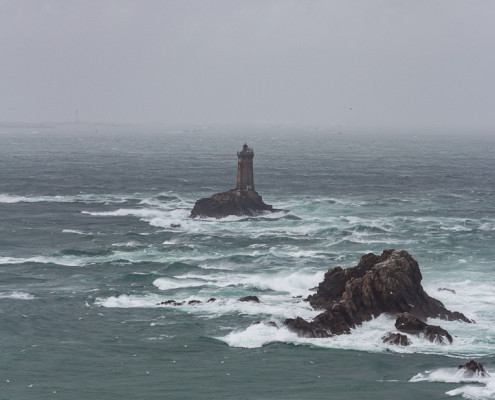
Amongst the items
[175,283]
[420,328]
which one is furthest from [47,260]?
[420,328]

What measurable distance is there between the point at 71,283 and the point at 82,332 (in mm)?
17181

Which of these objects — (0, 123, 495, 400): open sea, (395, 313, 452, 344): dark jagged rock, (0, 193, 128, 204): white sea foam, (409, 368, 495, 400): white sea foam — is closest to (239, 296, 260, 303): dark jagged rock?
(0, 123, 495, 400): open sea

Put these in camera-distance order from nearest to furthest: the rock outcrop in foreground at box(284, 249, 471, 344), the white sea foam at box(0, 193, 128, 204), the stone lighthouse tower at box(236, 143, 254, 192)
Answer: the rock outcrop in foreground at box(284, 249, 471, 344), the stone lighthouse tower at box(236, 143, 254, 192), the white sea foam at box(0, 193, 128, 204)

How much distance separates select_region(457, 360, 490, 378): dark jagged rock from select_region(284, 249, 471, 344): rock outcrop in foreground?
7252 mm

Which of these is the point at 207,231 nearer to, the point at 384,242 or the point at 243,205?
the point at 243,205

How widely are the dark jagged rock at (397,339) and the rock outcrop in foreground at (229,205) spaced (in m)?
64.6

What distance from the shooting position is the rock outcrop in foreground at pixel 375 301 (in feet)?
230

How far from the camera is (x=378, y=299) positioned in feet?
242

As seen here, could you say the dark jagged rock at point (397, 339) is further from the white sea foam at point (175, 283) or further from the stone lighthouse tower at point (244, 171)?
the stone lighthouse tower at point (244, 171)

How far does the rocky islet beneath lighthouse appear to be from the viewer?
13100 cm

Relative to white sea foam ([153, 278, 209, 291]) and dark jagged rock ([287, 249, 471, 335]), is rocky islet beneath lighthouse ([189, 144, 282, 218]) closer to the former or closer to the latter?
white sea foam ([153, 278, 209, 291])

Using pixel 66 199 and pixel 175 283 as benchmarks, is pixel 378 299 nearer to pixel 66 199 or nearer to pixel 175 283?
pixel 175 283

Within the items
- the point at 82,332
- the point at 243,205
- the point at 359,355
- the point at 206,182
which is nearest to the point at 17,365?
the point at 82,332

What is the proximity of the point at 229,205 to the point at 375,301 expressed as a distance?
60.9 meters
